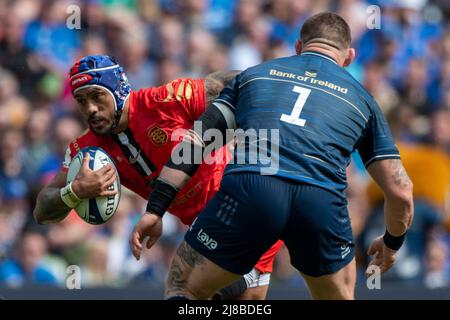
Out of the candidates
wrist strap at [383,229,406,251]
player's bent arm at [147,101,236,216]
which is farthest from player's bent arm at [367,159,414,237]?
player's bent arm at [147,101,236,216]

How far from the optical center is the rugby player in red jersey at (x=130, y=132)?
6.09m

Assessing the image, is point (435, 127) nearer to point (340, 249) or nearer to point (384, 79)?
point (384, 79)

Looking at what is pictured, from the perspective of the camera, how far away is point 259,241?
16.8ft

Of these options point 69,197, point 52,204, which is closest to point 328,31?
point 69,197

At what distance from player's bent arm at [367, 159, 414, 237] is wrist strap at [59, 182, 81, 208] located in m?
1.81

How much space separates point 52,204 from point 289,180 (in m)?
1.86

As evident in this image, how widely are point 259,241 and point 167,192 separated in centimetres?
61

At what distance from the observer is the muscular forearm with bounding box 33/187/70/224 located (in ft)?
20.5

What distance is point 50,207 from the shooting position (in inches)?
249

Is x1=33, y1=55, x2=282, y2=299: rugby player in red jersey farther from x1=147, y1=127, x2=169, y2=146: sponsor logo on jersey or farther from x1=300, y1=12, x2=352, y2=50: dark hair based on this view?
x1=300, y1=12, x2=352, y2=50: dark hair

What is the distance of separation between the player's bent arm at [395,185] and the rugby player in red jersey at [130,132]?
1.30m

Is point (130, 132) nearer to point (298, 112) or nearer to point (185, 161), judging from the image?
point (185, 161)

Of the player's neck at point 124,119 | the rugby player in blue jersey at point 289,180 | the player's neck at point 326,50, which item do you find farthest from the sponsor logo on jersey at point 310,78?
the player's neck at point 124,119
